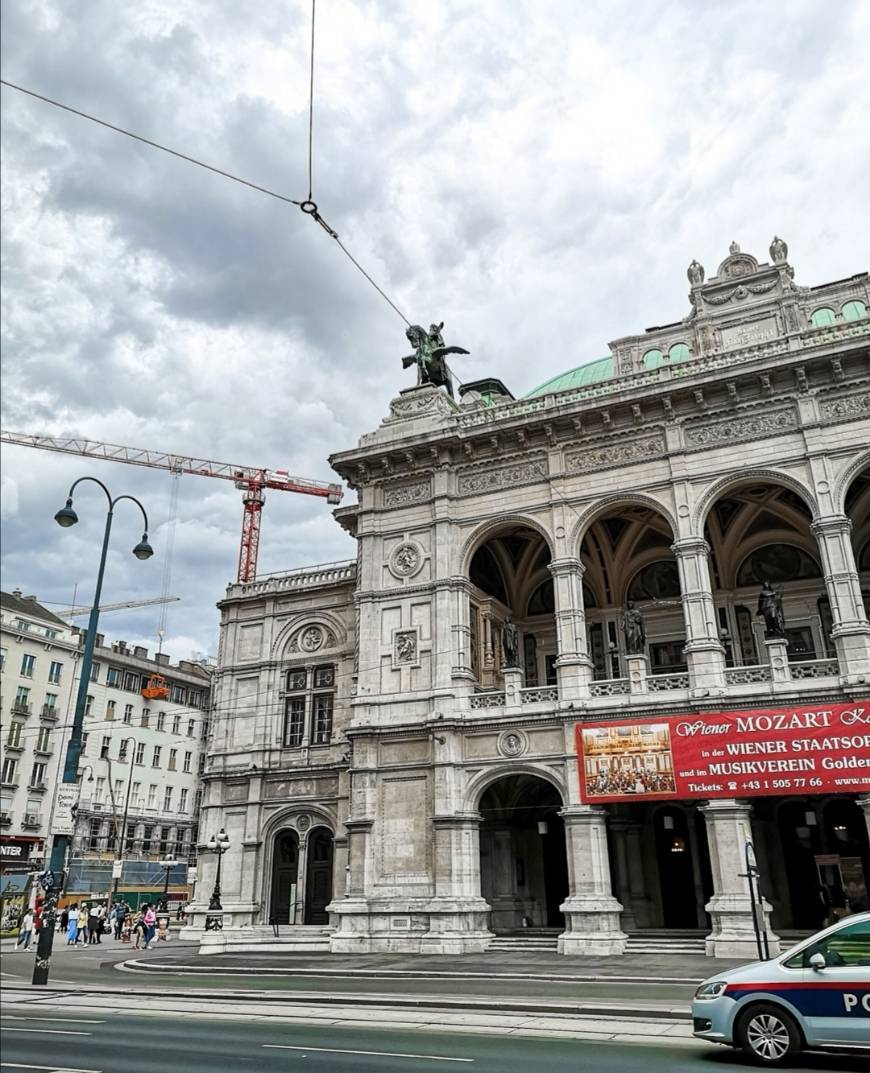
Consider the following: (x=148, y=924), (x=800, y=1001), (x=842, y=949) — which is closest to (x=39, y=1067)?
(x=800, y=1001)

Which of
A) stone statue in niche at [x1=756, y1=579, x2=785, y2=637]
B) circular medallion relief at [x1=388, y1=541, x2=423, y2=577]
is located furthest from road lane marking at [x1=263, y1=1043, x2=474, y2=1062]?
circular medallion relief at [x1=388, y1=541, x2=423, y2=577]

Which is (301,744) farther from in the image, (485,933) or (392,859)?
(485,933)

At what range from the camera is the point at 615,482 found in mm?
29281

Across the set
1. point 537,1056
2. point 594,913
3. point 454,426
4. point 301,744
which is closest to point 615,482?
point 454,426

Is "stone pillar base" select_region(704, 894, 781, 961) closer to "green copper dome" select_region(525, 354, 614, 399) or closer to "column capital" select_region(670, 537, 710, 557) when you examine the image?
"column capital" select_region(670, 537, 710, 557)

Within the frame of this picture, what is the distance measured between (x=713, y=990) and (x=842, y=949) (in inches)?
61.2

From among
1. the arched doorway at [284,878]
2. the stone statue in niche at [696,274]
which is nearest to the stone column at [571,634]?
the stone statue in niche at [696,274]

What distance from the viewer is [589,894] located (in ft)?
82.4

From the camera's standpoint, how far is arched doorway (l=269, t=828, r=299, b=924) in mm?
34438

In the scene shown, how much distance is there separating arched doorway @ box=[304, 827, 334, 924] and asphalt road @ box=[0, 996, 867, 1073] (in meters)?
21.0

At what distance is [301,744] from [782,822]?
739 inches

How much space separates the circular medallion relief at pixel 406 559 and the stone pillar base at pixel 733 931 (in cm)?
1450

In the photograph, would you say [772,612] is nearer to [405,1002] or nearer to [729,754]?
[729,754]

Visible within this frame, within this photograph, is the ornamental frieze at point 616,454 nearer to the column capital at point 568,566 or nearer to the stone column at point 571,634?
the column capital at point 568,566
